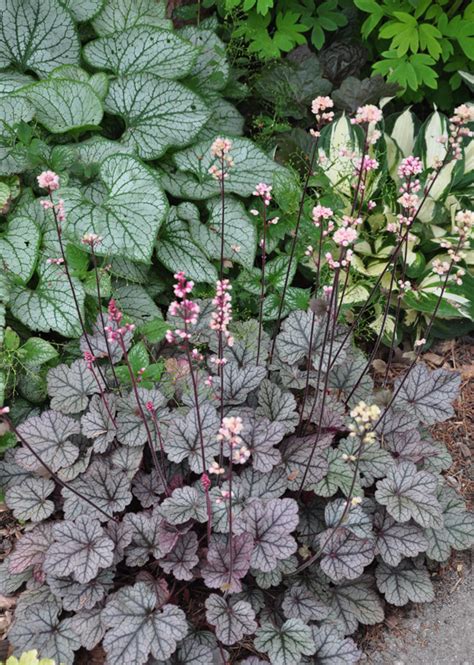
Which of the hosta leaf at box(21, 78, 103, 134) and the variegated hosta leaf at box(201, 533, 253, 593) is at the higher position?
the hosta leaf at box(21, 78, 103, 134)

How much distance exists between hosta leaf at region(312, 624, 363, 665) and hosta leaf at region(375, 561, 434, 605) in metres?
0.25

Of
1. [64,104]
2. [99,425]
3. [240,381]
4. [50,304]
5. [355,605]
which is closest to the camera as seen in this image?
[355,605]

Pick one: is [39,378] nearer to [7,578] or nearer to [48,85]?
[7,578]

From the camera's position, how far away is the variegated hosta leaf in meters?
2.00

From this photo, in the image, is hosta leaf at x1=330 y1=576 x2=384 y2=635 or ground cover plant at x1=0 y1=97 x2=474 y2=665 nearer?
ground cover plant at x1=0 y1=97 x2=474 y2=665

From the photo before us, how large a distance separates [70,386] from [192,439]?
1.77 feet

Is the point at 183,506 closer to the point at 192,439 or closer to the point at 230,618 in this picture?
the point at 192,439

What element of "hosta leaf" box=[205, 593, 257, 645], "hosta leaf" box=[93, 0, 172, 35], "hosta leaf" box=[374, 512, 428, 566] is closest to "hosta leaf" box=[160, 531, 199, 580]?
"hosta leaf" box=[205, 593, 257, 645]

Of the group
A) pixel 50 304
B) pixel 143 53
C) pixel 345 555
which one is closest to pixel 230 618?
pixel 345 555

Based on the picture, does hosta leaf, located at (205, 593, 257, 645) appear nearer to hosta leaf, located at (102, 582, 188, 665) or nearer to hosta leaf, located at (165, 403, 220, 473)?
hosta leaf, located at (102, 582, 188, 665)

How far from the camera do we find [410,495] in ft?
7.42

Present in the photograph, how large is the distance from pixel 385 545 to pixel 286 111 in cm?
223

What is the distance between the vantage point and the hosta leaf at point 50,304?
2.66 metres

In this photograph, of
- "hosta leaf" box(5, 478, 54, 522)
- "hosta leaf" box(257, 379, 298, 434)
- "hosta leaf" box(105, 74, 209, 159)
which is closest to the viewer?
"hosta leaf" box(5, 478, 54, 522)
